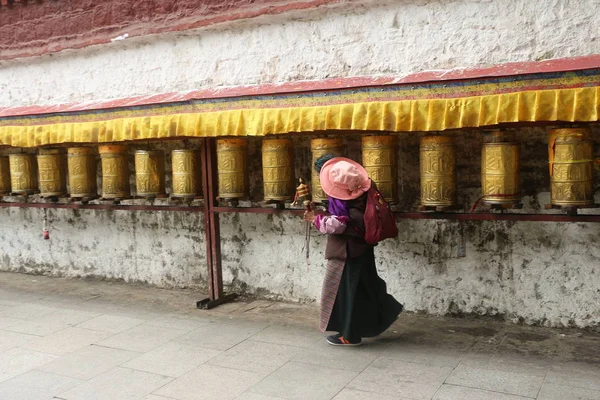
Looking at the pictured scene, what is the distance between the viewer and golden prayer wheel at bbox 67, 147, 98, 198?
18.6 feet

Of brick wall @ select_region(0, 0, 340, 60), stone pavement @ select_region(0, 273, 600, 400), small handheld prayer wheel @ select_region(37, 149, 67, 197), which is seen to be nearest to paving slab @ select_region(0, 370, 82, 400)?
stone pavement @ select_region(0, 273, 600, 400)

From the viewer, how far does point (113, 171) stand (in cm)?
548

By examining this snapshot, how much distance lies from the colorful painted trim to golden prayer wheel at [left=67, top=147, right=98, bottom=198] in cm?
37

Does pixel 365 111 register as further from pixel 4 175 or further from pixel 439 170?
pixel 4 175

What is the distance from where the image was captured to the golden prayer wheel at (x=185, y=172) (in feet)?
Answer: 16.7

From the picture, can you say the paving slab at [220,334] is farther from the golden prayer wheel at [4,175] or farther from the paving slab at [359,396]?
the golden prayer wheel at [4,175]

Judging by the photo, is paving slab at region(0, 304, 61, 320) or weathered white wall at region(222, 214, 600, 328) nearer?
weathered white wall at region(222, 214, 600, 328)

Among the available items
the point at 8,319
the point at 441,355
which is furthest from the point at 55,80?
the point at 441,355

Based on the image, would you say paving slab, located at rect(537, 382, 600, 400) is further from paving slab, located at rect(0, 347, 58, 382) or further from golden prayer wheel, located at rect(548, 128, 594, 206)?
paving slab, located at rect(0, 347, 58, 382)

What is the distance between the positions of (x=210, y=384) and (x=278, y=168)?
1.74 m

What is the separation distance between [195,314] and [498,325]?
2.43 m

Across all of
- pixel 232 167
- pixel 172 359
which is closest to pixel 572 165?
pixel 232 167

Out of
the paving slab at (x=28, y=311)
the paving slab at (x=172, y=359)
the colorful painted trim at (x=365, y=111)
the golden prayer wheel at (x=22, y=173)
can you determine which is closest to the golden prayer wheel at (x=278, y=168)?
the colorful painted trim at (x=365, y=111)

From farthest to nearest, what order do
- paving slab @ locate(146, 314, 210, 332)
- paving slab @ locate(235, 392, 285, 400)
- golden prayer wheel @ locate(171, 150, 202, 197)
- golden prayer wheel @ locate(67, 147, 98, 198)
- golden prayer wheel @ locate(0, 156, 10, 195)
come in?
golden prayer wheel @ locate(0, 156, 10, 195) → golden prayer wheel @ locate(67, 147, 98, 198) → golden prayer wheel @ locate(171, 150, 202, 197) → paving slab @ locate(146, 314, 210, 332) → paving slab @ locate(235, 392, 285, 400)
